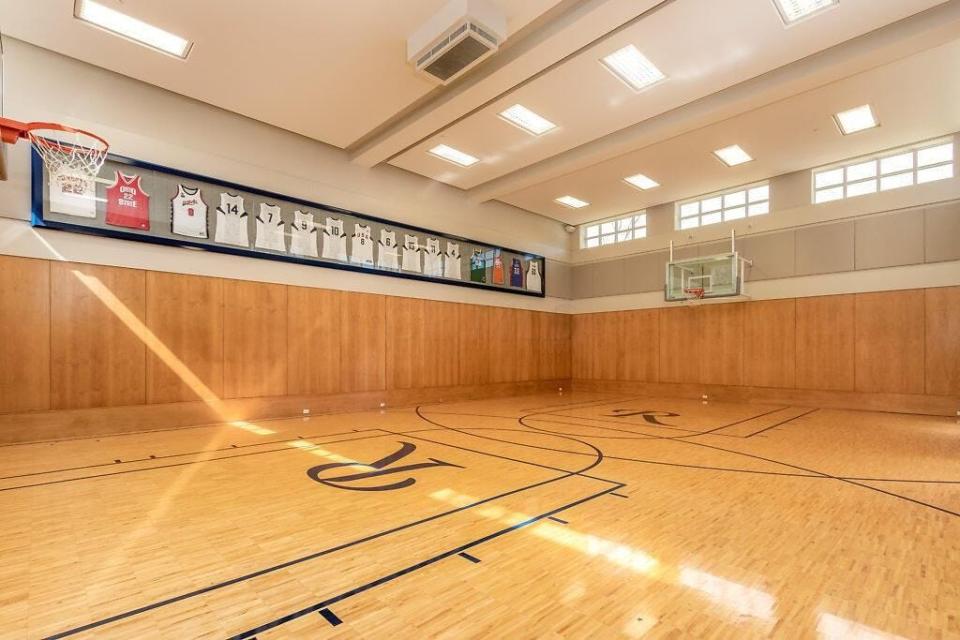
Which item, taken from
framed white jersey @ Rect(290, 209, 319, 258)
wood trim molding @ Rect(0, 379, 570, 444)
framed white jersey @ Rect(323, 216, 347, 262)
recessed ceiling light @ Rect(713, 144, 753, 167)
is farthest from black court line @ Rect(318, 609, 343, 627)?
recessed ceiling light @ Rect(713, 144, 753, 167)

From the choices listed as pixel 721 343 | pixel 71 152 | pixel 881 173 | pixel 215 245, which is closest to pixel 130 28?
pixel 71 152

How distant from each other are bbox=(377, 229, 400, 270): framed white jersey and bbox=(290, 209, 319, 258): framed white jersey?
5.10 feet

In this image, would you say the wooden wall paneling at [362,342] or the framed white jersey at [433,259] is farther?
the framed white jersey at [433,259]

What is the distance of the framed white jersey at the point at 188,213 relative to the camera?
7953mm

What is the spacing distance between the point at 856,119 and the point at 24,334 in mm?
14356

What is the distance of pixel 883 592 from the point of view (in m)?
2.44

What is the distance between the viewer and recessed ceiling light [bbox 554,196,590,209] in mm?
13406

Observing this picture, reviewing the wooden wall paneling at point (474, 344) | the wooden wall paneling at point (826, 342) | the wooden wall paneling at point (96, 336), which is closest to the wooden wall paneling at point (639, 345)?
the wooden wall paneling at point (826, 342)

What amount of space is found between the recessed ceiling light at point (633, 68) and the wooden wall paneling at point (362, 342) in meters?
6.60

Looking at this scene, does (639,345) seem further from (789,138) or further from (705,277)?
(789,138)

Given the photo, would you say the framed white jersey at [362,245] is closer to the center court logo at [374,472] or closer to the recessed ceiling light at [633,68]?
the center court logo at [374,472]

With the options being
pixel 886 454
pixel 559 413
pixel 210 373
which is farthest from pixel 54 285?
pixel 886 454

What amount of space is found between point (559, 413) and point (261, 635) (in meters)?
8.19

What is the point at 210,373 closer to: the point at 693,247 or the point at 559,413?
the point at 559,413
